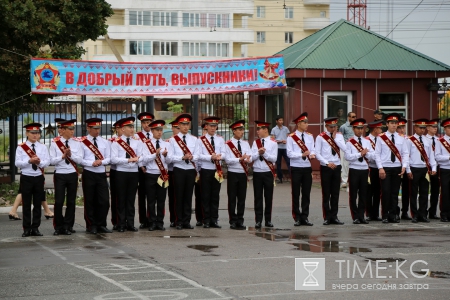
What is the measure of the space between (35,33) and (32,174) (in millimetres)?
5870

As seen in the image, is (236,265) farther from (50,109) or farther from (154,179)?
(50,109)

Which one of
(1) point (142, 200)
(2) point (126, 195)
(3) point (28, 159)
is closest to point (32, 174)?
(3) point (28, 159)

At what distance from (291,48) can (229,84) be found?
9.86m

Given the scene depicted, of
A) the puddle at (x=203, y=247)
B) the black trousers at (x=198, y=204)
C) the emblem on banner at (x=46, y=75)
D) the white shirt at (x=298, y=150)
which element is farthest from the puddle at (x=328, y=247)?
the emblem on banner at (x=46, y=75)

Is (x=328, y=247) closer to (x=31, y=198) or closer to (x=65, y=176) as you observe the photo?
(x=65, y=176)

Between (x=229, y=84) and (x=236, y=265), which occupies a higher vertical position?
(x=229, y=84)

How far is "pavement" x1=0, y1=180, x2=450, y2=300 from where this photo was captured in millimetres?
9344

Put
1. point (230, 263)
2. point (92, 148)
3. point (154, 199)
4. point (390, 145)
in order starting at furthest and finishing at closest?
point (390, 145), point (154, 199), point (92, 148), point (230, 263)

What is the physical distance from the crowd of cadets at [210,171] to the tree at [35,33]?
15.1 feet

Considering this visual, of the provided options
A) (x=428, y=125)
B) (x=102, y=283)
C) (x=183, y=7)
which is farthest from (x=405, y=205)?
(x=183, y=7)

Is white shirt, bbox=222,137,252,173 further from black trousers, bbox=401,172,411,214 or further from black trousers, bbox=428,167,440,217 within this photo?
black trousers, bbox=428,167,440,217

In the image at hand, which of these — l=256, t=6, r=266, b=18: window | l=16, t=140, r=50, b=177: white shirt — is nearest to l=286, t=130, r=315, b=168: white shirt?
l=16, t=140, r=50, b=177: white shirt

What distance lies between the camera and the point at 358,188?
15906mm

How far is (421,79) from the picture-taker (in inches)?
980
